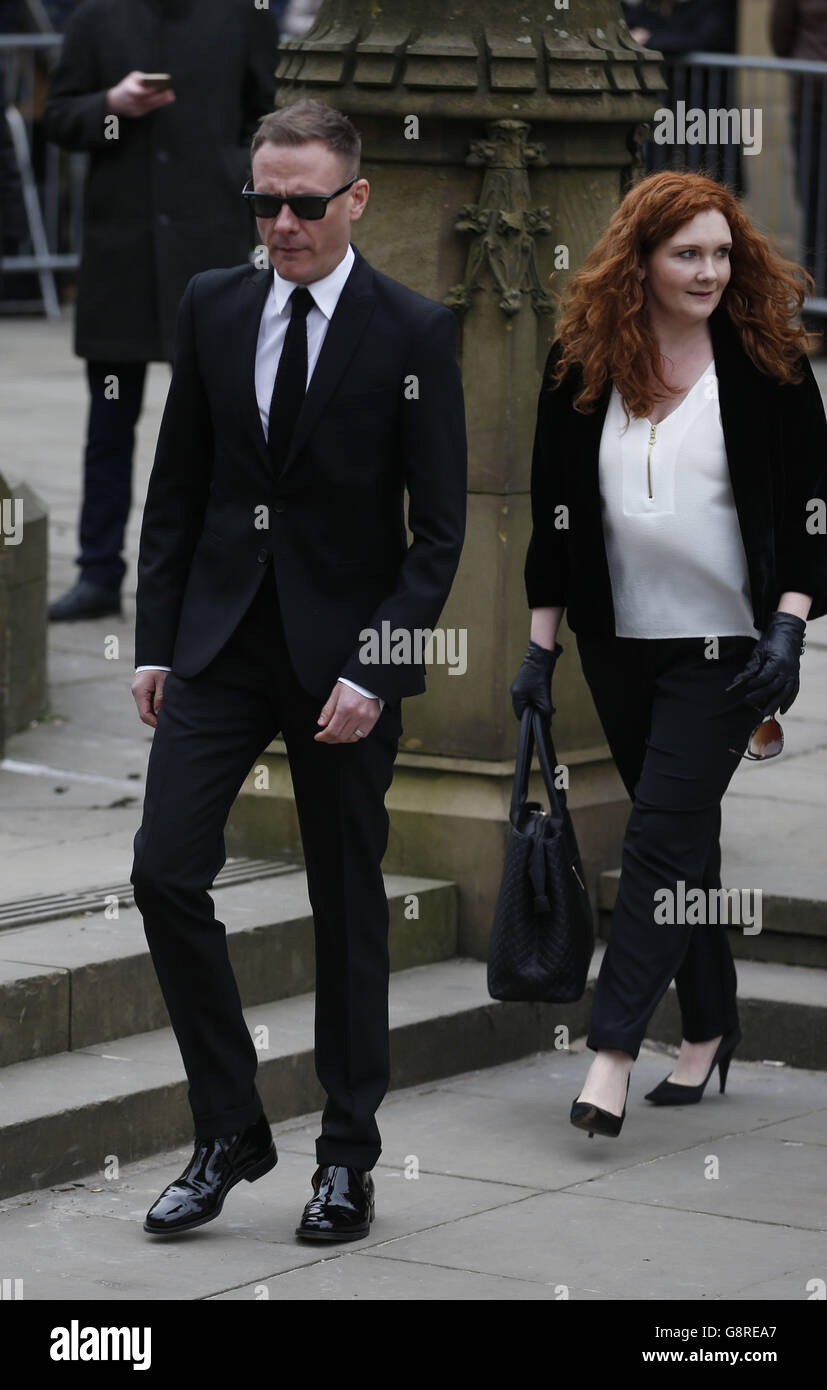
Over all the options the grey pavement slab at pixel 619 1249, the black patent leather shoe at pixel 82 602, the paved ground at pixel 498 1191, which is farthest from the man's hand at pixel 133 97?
the grey pavement slab at pixel 619 1249

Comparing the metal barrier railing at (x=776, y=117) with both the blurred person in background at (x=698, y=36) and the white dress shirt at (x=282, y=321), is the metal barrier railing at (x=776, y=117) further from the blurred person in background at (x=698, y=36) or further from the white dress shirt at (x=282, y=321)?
the white dress shirt at (x=282, y=321)

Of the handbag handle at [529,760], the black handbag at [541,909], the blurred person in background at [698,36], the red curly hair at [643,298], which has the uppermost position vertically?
the blurred person in background at [698,36]

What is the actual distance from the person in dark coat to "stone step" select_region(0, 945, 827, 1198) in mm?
3228

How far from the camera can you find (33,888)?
6.63m

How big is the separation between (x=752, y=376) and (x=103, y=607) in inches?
174

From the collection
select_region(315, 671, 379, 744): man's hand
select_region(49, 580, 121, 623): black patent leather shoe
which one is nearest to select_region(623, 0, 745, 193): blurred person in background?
select_region(49, 580, 121, 623): black patent leather shoe

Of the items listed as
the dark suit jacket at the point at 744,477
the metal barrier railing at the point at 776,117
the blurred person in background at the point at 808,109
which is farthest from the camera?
the metal barrier railing at the point at 776,117

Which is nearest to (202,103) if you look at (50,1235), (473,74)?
(473,74)

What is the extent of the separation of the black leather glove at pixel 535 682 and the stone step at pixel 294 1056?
943 millimetres

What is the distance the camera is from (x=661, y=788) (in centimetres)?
581

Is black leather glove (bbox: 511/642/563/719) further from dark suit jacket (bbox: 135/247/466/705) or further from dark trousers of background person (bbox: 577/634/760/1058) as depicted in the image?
dark suit jacket (bbox: 135/247/466/705)

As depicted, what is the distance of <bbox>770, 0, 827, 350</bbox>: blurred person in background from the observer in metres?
15.1

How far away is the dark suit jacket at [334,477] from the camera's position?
16.4 ft

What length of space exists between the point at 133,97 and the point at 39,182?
9911mm
